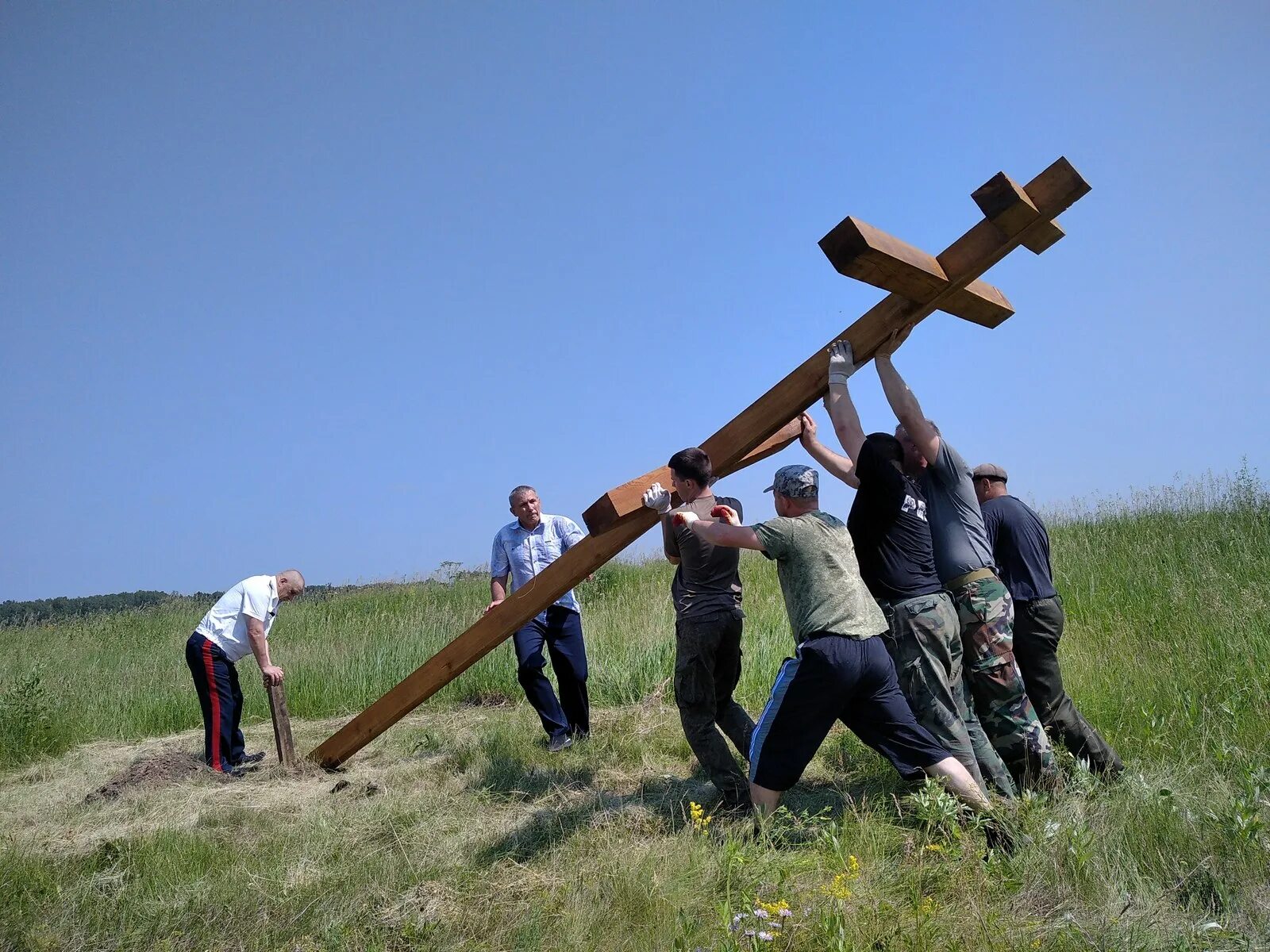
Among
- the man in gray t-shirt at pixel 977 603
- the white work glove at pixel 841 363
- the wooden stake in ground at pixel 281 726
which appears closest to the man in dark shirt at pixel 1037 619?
the man in gray t-shirt at pixel 977 603

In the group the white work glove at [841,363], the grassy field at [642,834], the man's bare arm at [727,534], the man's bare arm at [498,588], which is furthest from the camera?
the man's bare arm at [498,588]

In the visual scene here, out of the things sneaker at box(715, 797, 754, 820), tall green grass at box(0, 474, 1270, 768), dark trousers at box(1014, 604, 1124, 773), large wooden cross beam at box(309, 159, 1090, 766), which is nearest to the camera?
large wooden cross beam at box(309, 159, 1090, 766)

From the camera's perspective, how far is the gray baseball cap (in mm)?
4152

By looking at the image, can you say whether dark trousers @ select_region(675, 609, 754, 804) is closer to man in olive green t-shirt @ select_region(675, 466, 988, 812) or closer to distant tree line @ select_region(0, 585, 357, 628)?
man in olive green t-shirt @ select_region(675, 466, 988, 812)

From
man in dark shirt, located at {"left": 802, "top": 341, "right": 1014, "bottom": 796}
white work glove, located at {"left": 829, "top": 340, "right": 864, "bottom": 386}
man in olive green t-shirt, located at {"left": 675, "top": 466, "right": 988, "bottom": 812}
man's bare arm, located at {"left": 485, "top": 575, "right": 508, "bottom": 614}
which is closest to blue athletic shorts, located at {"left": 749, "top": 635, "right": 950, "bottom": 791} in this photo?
man in olive green t-shirt, located at {"left": 675, "top": 466, "right": 988, "bottom": 812}

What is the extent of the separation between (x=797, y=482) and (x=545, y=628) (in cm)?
309

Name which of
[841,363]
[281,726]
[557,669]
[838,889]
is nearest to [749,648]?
[557,669]

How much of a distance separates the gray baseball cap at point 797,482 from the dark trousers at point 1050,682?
154cm

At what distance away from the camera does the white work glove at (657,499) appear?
4.19 meters

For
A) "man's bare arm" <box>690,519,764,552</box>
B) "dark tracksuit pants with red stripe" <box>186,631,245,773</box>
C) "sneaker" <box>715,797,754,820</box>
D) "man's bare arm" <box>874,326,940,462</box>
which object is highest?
"man's bare arm" <box>874,326,940,462</box>

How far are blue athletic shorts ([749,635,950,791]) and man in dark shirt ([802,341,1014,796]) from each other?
0.13 meters

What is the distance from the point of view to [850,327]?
13.1ft

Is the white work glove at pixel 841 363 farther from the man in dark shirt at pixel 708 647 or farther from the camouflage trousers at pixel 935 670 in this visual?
the camouflage trousers at pixel 935 670

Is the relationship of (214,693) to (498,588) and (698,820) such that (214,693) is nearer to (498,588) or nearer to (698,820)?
Result: (498,588)
